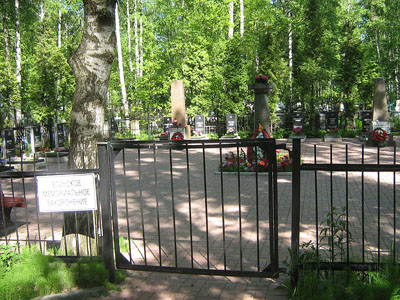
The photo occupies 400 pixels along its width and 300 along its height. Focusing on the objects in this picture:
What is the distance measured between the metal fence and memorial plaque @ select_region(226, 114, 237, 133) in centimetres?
1136

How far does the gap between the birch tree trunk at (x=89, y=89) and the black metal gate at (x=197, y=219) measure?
0.57 meters

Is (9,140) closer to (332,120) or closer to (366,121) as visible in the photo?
(366,121)

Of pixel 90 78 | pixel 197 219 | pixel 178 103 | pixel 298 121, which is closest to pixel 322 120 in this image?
pixel 298 121

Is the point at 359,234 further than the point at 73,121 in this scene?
Yes

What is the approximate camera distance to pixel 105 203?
4.11 metres

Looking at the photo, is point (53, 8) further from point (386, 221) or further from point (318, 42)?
point (386, 221)

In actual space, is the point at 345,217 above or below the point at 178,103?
below

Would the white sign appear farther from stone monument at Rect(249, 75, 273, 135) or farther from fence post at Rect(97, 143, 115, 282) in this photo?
stone monument at Rect(249, 75, 273, 135)

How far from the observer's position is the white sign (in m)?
4.16

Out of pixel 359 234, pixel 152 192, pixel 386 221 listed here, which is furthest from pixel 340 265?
pixel 152 192

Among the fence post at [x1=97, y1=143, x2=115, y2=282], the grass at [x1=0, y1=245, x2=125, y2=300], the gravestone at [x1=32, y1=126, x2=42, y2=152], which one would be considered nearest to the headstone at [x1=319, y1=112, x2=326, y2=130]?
the gravestone at [x1=32, y1=126, x2=42, y2=152]

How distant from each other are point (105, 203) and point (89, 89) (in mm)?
1554

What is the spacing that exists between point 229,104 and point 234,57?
3089 millimetres

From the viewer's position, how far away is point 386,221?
6.40 m
